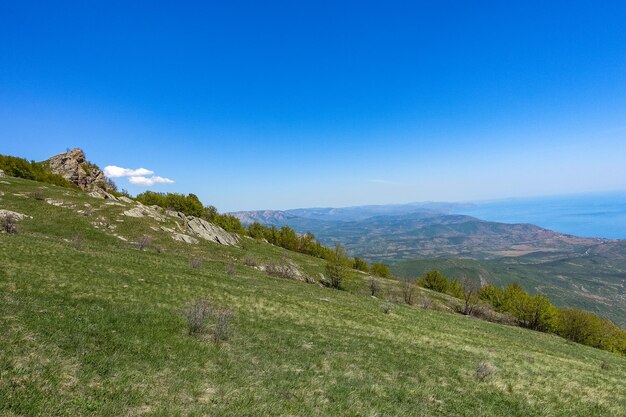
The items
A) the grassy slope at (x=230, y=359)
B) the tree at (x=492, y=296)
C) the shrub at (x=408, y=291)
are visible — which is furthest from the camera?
the tree at (x=492, y=296)

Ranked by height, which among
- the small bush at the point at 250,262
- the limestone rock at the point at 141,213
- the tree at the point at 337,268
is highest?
the limestone rock at the point at 141,213

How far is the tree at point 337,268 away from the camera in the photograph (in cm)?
5753

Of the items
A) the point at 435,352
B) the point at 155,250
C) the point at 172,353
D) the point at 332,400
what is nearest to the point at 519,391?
the point at 435,352

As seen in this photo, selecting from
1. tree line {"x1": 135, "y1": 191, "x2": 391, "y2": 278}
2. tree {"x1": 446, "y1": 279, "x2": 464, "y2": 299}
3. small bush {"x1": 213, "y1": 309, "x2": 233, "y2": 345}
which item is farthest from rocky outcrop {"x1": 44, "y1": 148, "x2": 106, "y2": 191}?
tree {"x1": 446, "y1": 279, "x2": 464, "y2": 299}

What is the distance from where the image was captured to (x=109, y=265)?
2577 centimetres

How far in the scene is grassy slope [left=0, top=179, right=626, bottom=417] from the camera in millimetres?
10008

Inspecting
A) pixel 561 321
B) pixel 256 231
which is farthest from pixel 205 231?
pixel 561 321

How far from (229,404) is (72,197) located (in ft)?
210

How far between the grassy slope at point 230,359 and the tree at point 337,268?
28858mm

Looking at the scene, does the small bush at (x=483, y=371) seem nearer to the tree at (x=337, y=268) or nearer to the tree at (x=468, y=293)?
the tree at (x=468, y=293)

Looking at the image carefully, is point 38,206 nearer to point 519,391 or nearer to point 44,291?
point 44,291

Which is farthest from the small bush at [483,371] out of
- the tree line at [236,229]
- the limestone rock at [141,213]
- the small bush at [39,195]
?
the tree line at [236,229]

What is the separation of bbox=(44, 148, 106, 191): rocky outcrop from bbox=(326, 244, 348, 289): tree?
79.8 meters

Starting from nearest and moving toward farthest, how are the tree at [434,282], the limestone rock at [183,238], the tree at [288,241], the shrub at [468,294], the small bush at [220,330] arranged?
the small bush at [220,330], the shrub at [468,294], the limestone rock at [183,238], the tree at [434,282], the tree at [288,241]
